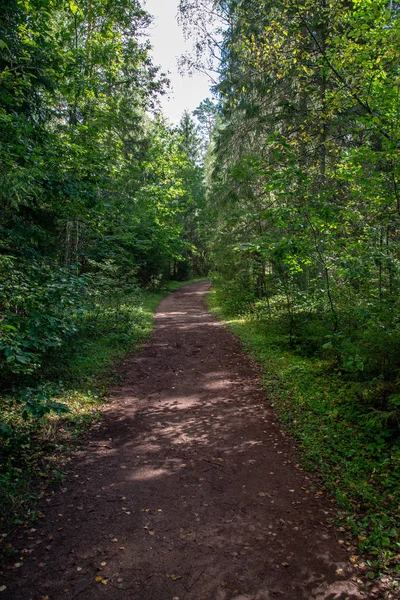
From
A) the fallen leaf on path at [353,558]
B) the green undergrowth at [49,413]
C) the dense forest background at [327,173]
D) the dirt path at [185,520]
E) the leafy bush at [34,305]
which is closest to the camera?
the dirt path at [185,520]

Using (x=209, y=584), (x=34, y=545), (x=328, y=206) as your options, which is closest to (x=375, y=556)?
(x=209, y=584)

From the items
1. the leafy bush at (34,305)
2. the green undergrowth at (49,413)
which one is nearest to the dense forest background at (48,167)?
the leafy bush at (34,305)

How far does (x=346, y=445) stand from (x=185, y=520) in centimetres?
251

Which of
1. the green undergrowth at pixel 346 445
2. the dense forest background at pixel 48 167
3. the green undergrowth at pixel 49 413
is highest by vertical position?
the dense forest background at pixel 48 167

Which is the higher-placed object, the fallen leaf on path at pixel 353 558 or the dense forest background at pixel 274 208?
the dense forest background at pixel 274 208

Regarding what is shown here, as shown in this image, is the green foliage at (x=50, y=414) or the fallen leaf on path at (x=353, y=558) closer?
the fallen leaf on path at (x=353, y=558)

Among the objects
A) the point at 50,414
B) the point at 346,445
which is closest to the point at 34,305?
the point at 50,414

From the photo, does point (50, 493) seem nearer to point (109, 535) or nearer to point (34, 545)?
point (34, 545)

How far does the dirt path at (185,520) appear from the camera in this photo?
9.73 feet

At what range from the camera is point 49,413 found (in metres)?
4.76

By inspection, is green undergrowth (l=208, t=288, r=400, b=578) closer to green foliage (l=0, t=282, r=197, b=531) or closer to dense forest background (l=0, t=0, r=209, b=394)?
green foliage (l=0, t=282, r=197, b=531)

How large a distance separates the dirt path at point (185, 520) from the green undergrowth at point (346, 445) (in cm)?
24

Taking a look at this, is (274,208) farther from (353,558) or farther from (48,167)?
(353,558)

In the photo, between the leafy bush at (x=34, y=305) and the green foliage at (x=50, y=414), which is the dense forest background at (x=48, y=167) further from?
the green foliage at (x=50, y=414)
